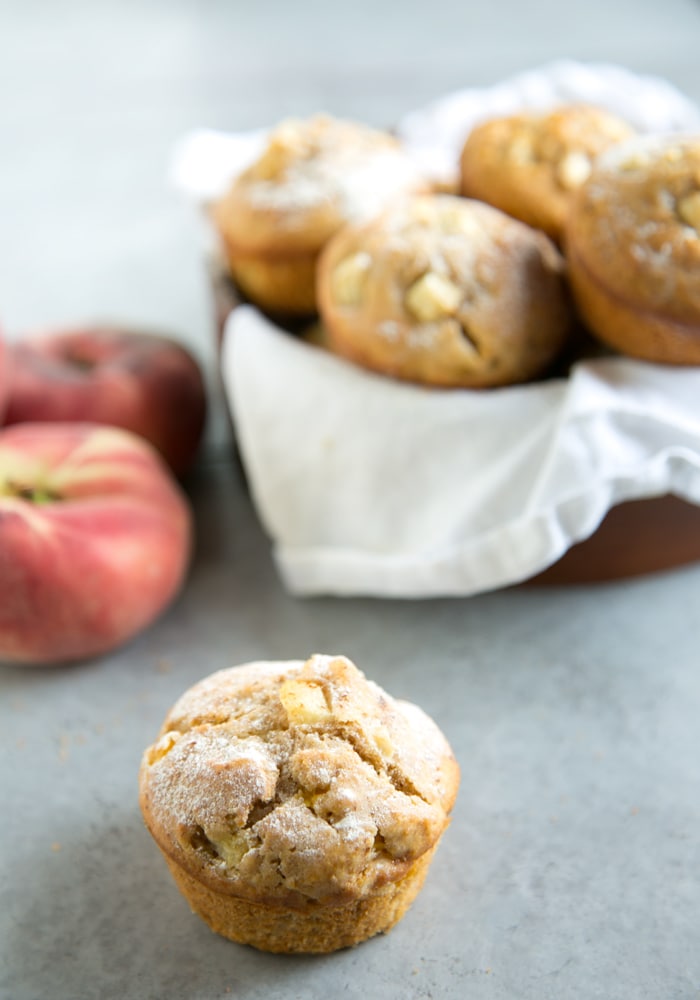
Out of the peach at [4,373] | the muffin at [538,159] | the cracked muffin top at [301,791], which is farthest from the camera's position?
the peach at [4,373]

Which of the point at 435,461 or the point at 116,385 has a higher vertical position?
the point at 435,461

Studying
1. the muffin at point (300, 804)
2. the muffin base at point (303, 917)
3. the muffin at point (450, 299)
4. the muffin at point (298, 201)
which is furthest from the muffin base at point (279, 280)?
the muffin base at point (303, 917)

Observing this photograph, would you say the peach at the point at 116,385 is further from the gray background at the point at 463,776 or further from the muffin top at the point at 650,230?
the muffin top at the point at 650,230

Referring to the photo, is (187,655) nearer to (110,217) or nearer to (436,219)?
(436,219)

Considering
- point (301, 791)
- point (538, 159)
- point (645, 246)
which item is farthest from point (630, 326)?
point (301, 791)

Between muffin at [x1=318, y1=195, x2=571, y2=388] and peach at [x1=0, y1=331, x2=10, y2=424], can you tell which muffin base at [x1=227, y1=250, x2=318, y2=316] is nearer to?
muffin at [x1=318, y1=195, x2=571, y2=388]

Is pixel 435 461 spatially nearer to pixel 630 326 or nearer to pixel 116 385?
pixel 630 326
